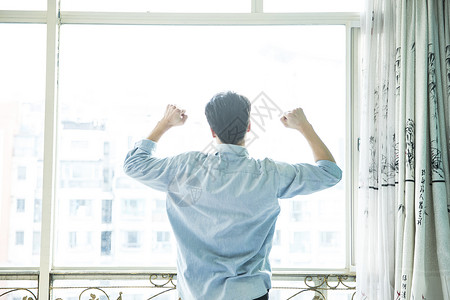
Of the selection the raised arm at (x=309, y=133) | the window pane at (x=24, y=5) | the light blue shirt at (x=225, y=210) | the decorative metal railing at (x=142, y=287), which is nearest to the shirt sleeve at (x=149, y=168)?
the light blue shirt at (x=225, y=210)

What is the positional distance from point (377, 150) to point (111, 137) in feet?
4.04

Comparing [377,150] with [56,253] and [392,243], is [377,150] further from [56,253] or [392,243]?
[56,253]

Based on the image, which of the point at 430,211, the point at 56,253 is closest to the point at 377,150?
the point at 430,211

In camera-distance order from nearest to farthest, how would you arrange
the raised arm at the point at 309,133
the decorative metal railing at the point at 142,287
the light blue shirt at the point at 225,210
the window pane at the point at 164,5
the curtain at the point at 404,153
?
the light blue shirt at the point at 225,210
the raised arm at the point at 309,133
the curtain at the point at 404,153
the decorative metal railing at the point at 142,287
the window pane at the point at 164,5

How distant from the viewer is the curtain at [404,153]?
175 cm

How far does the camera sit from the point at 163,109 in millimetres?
2125

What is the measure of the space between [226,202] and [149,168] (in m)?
0.29

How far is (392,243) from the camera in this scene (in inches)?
73.4

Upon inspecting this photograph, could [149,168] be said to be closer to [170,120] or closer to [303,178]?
[170,120]

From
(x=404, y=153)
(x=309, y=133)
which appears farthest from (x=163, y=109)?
(x=404, y=153)

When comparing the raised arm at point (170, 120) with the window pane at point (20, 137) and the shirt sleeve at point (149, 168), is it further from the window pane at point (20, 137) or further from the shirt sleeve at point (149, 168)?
the window pane at point (20, 137)

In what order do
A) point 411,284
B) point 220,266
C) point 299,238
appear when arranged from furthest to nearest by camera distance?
point 299,238, point 411,284, point 220,266

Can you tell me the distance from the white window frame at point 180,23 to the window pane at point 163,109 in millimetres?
39

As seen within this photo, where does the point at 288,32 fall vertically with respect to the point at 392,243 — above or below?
above
